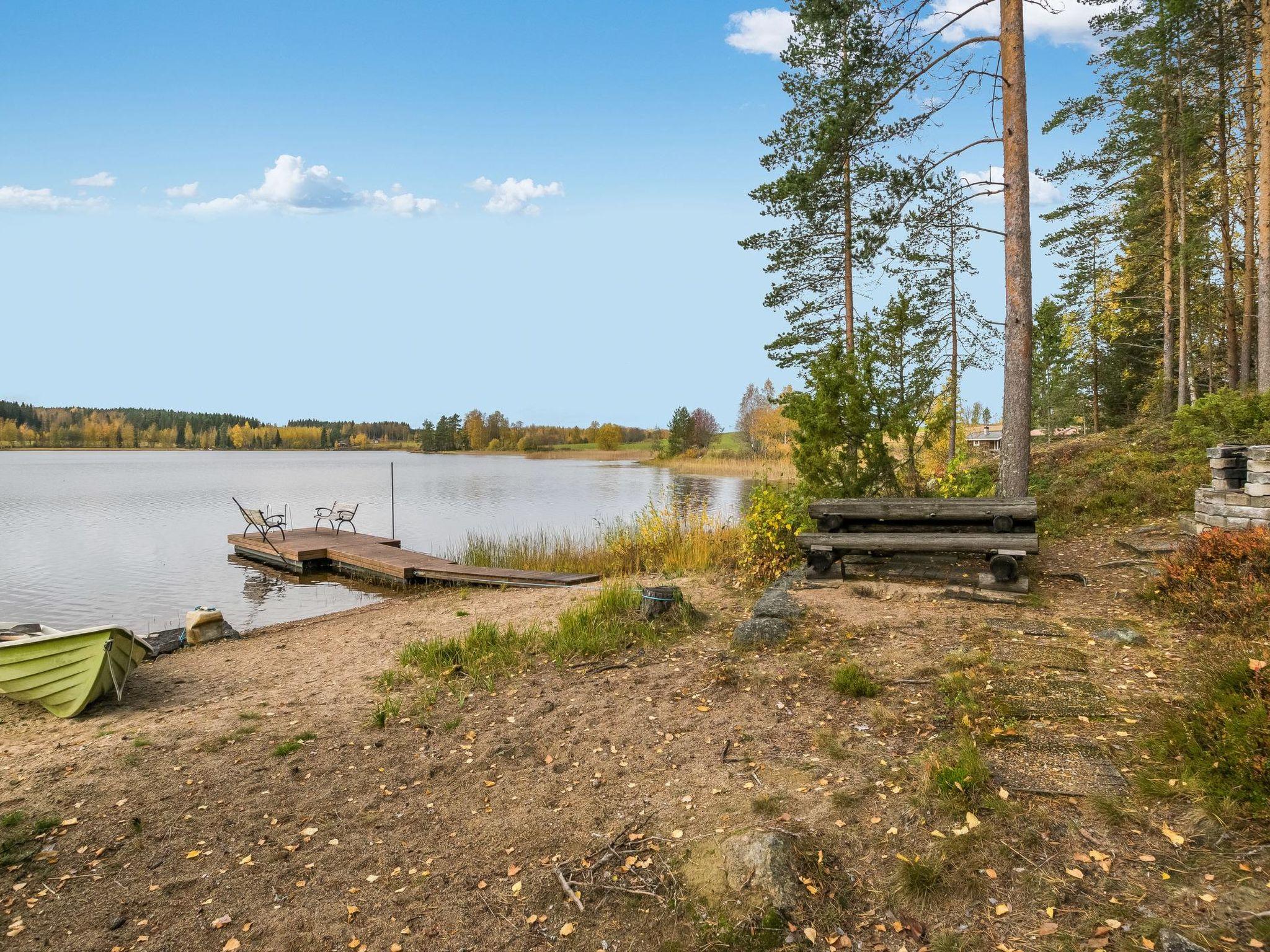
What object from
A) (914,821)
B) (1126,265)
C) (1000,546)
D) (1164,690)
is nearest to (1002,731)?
(914,821)

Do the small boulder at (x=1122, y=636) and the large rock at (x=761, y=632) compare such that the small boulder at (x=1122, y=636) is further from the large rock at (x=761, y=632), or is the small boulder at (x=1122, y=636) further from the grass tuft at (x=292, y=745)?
the grass tuft at (x=292, y=745)

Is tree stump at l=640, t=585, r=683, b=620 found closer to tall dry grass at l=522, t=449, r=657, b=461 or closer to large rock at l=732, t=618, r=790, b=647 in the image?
large rock at l=732, t=618, r=790, b=647

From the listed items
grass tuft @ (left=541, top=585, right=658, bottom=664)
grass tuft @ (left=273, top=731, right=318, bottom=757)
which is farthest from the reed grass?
grass tuft @ (left=273, top=731, right=318, bottom=757)

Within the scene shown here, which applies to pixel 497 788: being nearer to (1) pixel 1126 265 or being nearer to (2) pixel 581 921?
(2) pixel 581 921

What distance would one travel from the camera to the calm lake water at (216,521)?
1249 centimetres

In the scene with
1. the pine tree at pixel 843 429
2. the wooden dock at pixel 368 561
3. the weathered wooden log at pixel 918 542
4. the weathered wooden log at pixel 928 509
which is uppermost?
the pine tree at pixel 843 429

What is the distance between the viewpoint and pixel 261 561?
16.9 metres

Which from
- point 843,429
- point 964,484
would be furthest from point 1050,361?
point 843,429

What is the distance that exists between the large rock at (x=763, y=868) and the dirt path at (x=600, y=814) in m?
0.07

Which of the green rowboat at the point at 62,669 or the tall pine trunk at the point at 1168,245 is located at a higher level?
the tall pine trunk at the point at 1168,245

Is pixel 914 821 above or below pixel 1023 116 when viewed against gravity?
below

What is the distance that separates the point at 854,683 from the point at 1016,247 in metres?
7.26

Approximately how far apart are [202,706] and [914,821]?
6143mm

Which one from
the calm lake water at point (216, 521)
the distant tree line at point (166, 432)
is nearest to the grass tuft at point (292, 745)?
the calm lake water at point (216, 521)
